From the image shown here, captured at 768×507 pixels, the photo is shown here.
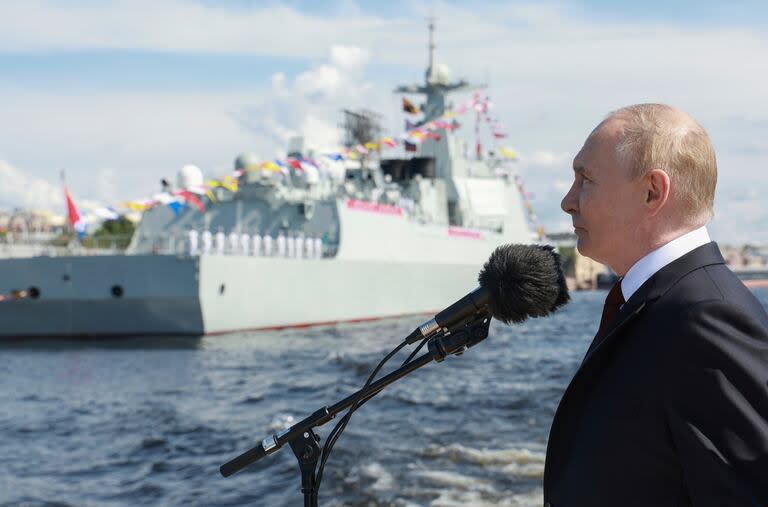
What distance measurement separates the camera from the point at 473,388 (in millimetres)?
11734

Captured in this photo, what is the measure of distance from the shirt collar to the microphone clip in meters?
0.44

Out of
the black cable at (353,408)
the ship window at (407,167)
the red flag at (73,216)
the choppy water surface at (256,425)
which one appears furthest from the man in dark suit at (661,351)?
the ship window at (407,167)

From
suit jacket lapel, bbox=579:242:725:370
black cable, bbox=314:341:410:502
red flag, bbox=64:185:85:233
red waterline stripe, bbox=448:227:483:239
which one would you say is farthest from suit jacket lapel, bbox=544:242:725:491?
red waterline stripe, bbox=448:227:483:239

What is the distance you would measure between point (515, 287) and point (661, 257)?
1.35 feet

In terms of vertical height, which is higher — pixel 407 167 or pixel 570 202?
pixel 570 202

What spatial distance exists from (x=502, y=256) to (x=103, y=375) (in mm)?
13054

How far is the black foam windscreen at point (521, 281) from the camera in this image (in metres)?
1.86

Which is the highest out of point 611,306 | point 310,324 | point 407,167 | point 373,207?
point 611,306

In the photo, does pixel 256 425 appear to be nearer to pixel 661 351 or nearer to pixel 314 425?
pixel 314 425

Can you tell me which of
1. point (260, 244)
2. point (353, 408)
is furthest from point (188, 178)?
point (353, 408)

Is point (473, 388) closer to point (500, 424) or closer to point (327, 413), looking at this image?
point (500, 424)

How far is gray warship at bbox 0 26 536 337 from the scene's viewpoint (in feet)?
66.1

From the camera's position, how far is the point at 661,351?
1396mm

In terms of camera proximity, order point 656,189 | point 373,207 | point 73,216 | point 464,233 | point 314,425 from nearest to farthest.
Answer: point 656,189
point 314,425
point 73,216
point 373,207
point 464,233
